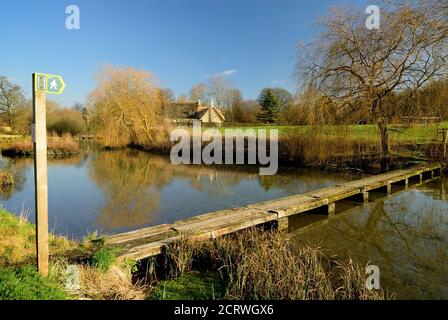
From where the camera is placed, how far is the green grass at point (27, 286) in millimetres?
2836

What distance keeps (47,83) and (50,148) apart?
23.4 m

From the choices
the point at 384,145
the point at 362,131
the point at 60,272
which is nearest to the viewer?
the point at 60,272

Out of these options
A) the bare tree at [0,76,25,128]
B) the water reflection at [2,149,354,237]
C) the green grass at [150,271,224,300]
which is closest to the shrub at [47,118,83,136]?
the bare tree at [0,76,25,128]

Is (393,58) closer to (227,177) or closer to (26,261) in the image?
(227,177)

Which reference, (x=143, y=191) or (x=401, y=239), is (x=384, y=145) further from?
(x=143, y=191)

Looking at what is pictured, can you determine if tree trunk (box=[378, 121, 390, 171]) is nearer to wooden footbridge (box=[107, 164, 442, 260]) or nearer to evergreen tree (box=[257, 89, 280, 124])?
wooden footbridge (box=[107, 164, 442, 260])

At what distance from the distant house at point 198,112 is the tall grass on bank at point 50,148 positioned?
877 inches

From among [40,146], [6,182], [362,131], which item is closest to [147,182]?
[6,182]

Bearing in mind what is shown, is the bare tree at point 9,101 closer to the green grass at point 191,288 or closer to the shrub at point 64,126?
the shrub at point 64,126

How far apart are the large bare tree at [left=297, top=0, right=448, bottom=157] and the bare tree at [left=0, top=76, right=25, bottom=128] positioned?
99.8 ft

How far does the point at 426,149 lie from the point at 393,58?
17.1ft

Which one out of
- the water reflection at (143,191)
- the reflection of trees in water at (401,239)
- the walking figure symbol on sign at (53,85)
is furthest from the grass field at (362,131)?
the walking figure symbol on sign at (53,85)

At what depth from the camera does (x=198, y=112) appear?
48656 millimetres

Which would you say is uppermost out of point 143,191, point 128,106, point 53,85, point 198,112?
point 198,112
